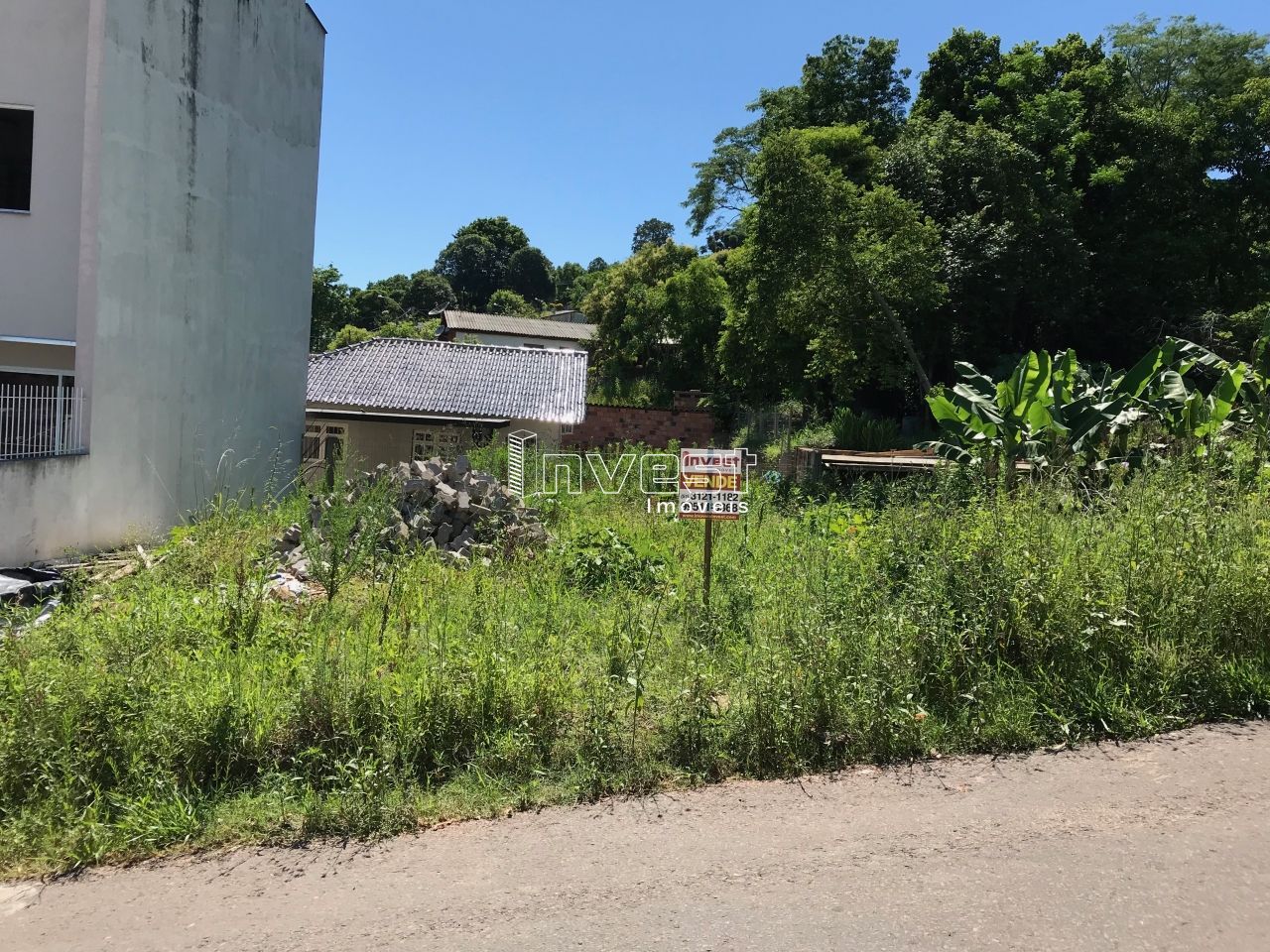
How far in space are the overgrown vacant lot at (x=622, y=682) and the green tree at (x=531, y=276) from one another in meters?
66.1

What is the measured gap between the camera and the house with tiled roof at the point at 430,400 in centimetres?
1762

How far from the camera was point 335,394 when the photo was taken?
18.3 m

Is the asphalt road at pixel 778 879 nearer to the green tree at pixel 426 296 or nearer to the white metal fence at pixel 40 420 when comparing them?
the white metal fence at pixel 40 420

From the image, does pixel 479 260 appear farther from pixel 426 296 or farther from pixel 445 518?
pixel 445 518

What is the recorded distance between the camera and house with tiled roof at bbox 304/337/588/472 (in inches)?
694

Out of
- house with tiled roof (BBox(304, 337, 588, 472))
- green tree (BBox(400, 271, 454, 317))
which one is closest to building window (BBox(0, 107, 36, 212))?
house with tiled roof (BBox(304, 337, 588, 472))

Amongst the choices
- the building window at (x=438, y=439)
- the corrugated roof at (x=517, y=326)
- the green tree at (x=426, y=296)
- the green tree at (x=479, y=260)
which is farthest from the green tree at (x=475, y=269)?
the building window at (x=438, y=439)

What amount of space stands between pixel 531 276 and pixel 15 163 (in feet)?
200

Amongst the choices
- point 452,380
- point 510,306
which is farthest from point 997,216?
point 510,306

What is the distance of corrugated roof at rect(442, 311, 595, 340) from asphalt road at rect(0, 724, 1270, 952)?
1594 inches

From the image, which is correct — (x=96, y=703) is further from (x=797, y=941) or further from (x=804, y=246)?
(x=804, y=246)

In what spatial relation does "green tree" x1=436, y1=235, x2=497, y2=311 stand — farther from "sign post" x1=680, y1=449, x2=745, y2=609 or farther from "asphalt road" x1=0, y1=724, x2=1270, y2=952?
"asphalt road" x1=0, y1=724, x2=1270, y2=952

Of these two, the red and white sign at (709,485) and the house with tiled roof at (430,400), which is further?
the house with tiled roof at (430,400)

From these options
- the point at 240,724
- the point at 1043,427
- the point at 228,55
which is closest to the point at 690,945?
the point at 240,724
